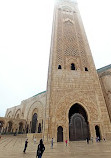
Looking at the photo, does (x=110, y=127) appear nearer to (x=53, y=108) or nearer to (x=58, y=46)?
(x=53, y=108)

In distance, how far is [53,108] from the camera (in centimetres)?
802

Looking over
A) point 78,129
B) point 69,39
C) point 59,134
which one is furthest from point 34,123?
point 69,39

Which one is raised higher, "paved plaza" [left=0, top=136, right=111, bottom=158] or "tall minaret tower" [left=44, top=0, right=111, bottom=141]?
"tall minaret tower" [left=44, top=0, right=111, bottom=141]

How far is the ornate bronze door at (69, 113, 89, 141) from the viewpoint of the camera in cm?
766

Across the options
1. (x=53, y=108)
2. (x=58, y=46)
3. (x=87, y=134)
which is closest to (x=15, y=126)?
(x=53, y=108)

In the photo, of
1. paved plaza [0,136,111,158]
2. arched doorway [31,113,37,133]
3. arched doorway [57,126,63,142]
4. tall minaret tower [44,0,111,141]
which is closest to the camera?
paved plaza [0,136,111,158]

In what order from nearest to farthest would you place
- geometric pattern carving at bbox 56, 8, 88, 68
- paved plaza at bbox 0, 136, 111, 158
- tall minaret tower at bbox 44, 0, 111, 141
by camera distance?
1. paved plaza at bbox 0, 136, 111, 158
2. tall minaret tower at bbox 44, 0, 111, 141
3. geometric pattern carving at bbox 56, 8, 88, 68

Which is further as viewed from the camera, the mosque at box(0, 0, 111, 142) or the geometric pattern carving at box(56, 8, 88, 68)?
the geometric pattern carving at box(56, 8, 88, 68)

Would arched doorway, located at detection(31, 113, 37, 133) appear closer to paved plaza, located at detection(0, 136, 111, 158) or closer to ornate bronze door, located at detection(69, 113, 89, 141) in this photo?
ornate bronze door, located at detection(69, 113, 89, 141)

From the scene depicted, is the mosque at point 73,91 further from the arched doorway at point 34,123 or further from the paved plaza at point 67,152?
the paved plaza at point 67,152

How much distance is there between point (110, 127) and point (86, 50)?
8112mm

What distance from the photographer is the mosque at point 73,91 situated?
7.63 meters

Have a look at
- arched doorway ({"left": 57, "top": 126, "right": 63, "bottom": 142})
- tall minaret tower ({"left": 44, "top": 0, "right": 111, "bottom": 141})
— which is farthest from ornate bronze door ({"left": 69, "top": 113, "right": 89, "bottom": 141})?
arched doorway ({"left": 57, "top": 126, "right": 63, "bottom": 142})

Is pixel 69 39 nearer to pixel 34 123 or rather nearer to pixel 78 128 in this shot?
pixel 78 128
